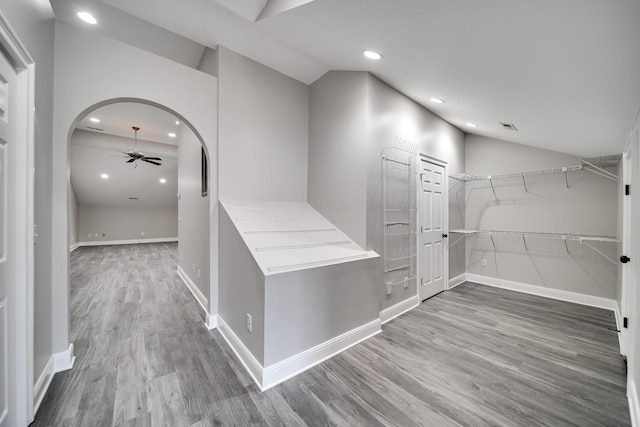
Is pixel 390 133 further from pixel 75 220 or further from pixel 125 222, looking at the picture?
pixel 125 222

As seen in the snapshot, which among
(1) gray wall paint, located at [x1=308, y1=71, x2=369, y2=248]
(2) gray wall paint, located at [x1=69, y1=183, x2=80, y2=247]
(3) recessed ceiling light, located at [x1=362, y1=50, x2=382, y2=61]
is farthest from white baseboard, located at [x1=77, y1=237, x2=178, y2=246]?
(3) recessed ceiling light, located at [x1=362, y1=50, x2=382, y2=61]

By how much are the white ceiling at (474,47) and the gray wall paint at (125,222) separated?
8.29m

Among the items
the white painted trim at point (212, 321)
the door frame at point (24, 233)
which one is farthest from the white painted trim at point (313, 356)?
the door frame at point (24, 233)

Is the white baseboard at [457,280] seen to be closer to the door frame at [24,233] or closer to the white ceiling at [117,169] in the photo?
the door frame at [24,233]

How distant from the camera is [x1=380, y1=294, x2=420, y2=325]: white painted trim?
9.06ft

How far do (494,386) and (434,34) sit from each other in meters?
2.54

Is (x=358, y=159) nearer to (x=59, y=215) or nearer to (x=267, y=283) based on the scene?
(x=267, y=283)

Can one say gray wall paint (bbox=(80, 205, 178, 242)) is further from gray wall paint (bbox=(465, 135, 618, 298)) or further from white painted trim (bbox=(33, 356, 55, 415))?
gray wall paint (bbox=(465, 135, 618, 298))

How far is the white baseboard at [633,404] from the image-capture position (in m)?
1.40

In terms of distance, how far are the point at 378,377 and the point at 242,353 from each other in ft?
3.65

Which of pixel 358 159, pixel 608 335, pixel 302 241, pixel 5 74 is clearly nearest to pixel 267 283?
pixel 302 241

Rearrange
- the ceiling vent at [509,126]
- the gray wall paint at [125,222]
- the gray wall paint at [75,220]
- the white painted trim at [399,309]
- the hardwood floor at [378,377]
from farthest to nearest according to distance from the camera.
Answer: the gray wall paint at [125,222]
the gray wall paint at [75,220]
the ceiling vent at [509,126]
the white painted trim at [399,309]
the hardwood floor at [378,377]

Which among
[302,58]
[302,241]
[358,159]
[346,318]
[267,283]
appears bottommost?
[346,318]

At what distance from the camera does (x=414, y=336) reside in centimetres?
248
